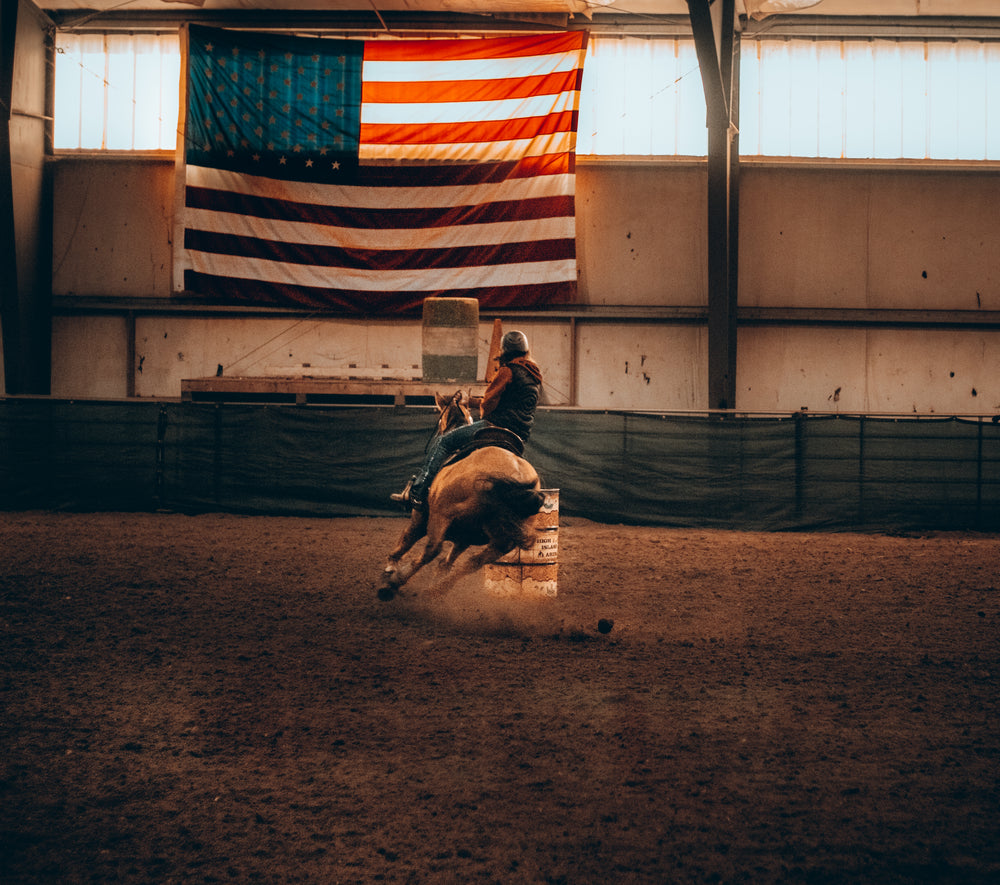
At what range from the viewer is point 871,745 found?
427 centimetres

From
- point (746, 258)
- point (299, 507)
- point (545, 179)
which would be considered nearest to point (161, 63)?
point (545, 179)

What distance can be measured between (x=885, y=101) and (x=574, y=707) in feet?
50.8

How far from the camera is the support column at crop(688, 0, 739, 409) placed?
1491 centimetres

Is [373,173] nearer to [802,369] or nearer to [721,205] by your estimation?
[721,205]

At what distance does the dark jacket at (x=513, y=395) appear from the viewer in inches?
271

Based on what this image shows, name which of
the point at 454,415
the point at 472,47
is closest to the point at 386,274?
the point at 472,47

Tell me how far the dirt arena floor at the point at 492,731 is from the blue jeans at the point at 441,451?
3.25ft

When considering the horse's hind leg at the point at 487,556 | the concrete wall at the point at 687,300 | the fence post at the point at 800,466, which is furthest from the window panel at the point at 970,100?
the horse's hind leg at the point at 487,556

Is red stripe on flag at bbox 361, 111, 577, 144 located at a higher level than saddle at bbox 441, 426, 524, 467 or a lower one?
higher

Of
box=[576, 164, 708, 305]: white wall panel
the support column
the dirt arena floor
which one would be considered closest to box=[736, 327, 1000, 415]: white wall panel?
the support column

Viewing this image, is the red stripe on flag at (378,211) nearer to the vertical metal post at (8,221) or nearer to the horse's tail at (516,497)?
the vertical metal post at (8,221)

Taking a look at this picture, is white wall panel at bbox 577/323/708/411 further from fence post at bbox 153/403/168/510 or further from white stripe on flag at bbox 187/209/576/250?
fence post at bbox 153/403/168/510

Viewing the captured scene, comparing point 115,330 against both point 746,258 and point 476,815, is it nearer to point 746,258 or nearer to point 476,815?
point 746,258

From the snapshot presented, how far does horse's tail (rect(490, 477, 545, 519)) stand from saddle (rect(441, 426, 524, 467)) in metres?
0.45
